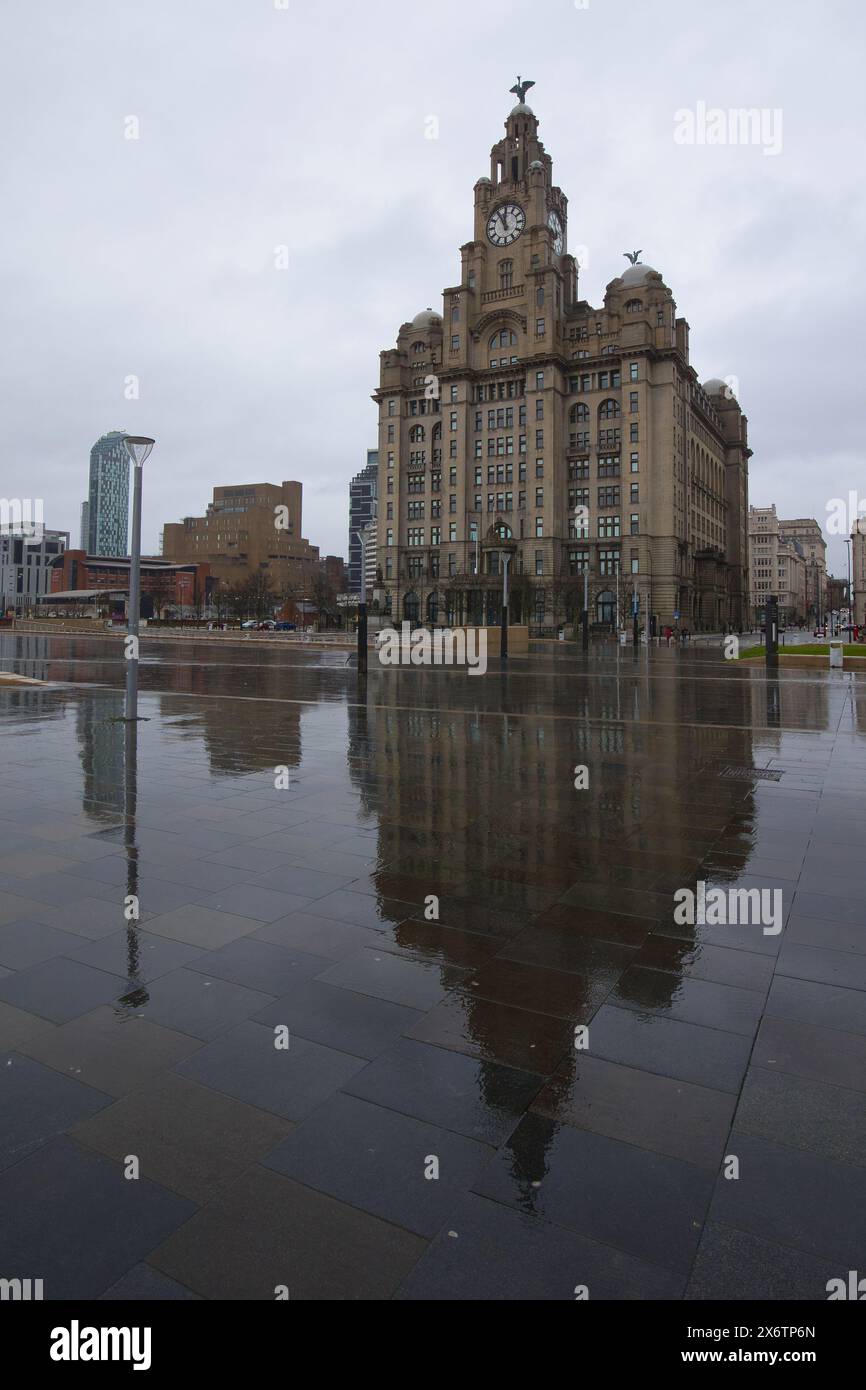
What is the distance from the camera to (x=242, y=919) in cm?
501

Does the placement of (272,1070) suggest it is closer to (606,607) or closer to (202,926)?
(202,926)

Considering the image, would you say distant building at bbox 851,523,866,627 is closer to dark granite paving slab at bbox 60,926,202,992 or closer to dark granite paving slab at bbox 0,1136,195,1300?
dark granite paving slab at bbox 60,926,202,992

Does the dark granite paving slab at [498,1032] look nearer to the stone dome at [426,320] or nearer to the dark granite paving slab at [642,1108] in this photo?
the dark granite paving slab at [642,1108]

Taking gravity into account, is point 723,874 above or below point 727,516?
below

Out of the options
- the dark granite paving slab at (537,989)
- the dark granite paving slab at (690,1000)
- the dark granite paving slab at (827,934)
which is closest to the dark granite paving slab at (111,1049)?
the dark granite paving slab at (537,989)

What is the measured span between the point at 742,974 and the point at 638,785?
4.95 meters

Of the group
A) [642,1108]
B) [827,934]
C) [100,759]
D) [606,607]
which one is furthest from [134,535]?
[606,607]

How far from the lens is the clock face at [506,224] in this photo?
3415 inches

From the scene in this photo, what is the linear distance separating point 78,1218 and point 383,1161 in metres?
0.97

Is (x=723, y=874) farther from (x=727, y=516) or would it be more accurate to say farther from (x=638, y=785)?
(x=727, y=516)

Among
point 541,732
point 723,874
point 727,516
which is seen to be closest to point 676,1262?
point 723,874

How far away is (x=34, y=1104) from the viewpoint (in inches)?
123

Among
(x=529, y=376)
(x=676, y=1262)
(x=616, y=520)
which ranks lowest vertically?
(x=676, y=1262)

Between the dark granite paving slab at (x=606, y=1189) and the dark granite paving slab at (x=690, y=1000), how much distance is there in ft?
3.54
